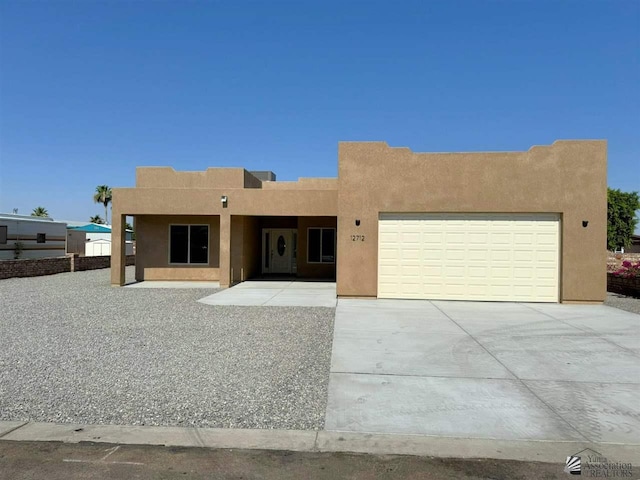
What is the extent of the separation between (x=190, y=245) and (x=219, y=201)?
3.19m

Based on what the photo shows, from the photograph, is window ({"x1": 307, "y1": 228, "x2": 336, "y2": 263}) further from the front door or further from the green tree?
the green tree

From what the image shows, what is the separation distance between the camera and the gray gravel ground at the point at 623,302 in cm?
1271

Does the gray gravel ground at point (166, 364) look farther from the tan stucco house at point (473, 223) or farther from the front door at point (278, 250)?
the front door at point (278, 250)

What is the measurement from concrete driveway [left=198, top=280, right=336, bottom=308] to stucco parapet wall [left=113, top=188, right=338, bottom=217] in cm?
273

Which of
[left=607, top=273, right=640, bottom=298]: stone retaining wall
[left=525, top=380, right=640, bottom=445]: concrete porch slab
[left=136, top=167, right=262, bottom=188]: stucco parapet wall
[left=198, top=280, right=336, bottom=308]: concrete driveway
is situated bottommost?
[left=525, top=380, right=640, bottom=445]: concrete porch slab

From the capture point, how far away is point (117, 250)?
16859mm

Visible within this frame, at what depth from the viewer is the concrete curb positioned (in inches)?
160

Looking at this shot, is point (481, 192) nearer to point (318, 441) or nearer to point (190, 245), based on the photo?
Result: point (318, 441)

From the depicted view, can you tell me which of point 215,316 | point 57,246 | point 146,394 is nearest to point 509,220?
point 215,316

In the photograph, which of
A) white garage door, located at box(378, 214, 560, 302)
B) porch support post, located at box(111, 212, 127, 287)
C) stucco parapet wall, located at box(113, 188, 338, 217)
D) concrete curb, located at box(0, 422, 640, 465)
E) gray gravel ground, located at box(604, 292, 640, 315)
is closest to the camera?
concrete curb, located at box(0, 422, 640, 465)

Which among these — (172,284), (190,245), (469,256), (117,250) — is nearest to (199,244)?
(190,245)

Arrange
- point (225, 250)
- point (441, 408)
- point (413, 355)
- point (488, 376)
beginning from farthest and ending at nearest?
point (225, 250) < point (413, 355) < point (488, 376) < point (441, 408)

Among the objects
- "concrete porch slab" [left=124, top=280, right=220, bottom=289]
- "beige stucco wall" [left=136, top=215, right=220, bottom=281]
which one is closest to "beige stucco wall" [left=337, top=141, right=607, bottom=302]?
"concrete porch slab" [left=124, top=280, right=220, bottom=289]

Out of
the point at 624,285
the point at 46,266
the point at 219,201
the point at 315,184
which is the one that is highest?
the point at 315,184
